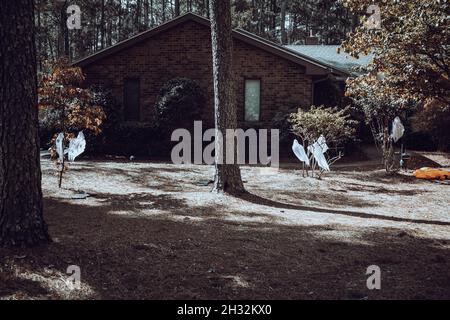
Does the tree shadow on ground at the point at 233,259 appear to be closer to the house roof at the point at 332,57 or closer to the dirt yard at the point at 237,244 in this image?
the dirt yard at the point at 237,244

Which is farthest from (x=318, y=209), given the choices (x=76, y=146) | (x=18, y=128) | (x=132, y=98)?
→ (x=132, y=98)

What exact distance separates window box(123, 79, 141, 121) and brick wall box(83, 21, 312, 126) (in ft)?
0.72

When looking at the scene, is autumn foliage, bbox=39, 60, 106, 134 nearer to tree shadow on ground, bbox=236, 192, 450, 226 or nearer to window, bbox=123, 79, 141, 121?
tree shadow on ground, bbox=236, 192, 450, 226

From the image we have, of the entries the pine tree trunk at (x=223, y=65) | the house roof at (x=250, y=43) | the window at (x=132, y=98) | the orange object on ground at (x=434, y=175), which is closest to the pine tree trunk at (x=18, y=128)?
the pine tree trunk at (x=223, y=65)

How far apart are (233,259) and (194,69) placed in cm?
1398

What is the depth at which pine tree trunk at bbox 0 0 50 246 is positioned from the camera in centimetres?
482

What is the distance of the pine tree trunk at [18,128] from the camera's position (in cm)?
482

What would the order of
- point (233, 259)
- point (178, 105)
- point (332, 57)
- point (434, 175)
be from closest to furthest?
point (233, 259) → point (434, 175) → point (178, 105) → point (332, 57)

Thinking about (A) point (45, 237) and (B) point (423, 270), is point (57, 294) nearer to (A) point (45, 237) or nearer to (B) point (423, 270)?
(A) point (45, 237)

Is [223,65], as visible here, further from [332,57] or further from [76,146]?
[332,57]

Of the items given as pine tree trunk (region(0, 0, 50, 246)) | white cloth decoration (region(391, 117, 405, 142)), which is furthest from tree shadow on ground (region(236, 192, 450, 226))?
white cloth decoration (region(391, 117, 405, 142))

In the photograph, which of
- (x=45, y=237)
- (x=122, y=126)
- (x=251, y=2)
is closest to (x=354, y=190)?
(x=45, y=237)

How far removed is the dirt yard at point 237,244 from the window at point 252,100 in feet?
25.5

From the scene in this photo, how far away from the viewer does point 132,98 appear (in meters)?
19.1
